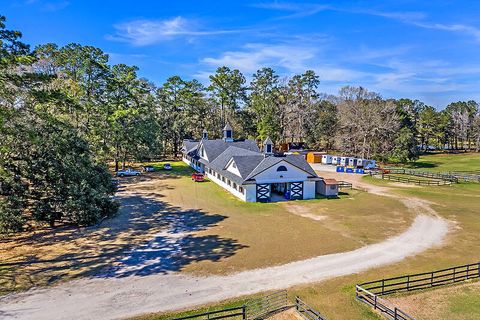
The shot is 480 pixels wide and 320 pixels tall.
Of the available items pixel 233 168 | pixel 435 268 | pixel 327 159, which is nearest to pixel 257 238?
pixel 435 268

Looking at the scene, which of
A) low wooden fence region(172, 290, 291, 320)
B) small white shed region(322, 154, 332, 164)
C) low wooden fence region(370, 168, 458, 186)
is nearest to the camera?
low wooden fence region(172, 290, 291, 320)

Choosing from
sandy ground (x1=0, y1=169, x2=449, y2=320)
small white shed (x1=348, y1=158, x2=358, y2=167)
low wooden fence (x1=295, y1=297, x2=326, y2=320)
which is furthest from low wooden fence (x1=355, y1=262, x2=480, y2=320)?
small white shed (x1=348, y1=158, x2=358, y2=167)

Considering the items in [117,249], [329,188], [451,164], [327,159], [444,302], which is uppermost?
[327,159]

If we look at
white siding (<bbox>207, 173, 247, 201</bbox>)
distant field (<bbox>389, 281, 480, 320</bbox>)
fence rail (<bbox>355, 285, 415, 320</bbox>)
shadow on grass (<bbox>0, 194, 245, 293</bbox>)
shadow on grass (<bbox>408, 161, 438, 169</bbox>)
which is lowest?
Answer: distant field (<bbox>389, 281, 480, 320</bbox>)

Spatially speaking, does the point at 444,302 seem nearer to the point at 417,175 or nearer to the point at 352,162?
the point at 417,175

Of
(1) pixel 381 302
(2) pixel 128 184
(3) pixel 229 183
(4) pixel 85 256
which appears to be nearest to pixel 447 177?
(3) pixel 229 183

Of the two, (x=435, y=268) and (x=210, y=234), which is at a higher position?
(x=210, y=234)

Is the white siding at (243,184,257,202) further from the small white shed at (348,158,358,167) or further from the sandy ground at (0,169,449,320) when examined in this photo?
the small white shed at (348,158,358,167)
